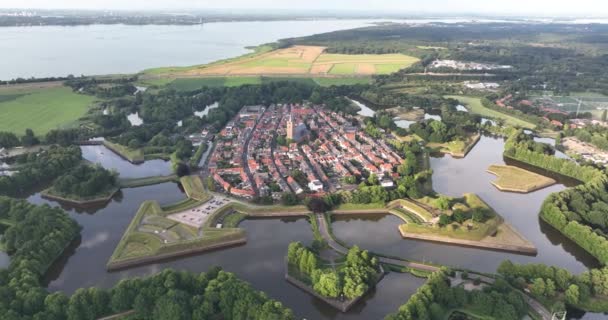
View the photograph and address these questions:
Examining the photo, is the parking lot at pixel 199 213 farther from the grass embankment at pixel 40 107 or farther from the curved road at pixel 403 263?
the grass embankment at pixel 40 107

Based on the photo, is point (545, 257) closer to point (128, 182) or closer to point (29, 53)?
point (128, 182)

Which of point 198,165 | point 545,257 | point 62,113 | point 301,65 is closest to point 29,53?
point 62,113

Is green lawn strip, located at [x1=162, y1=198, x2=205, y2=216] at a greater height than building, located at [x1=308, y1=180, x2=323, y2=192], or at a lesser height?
lesser

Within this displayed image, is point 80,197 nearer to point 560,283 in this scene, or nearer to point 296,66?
point 560,283

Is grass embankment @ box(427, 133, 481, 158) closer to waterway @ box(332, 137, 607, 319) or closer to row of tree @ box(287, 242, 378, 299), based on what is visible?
waterway @ box(332, 137, 607, 319)

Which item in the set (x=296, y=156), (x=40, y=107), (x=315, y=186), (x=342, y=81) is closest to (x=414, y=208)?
(x=315, y=186)

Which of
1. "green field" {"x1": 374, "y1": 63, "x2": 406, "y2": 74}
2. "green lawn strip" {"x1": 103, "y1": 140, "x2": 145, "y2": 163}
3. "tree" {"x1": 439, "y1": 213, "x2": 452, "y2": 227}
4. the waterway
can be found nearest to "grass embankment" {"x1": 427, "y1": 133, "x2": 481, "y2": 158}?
the waterway

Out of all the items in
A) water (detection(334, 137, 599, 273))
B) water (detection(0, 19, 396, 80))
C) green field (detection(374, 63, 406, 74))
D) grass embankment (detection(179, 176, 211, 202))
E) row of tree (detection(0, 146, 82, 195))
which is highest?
water (detection(0, 19, 396, 80))
